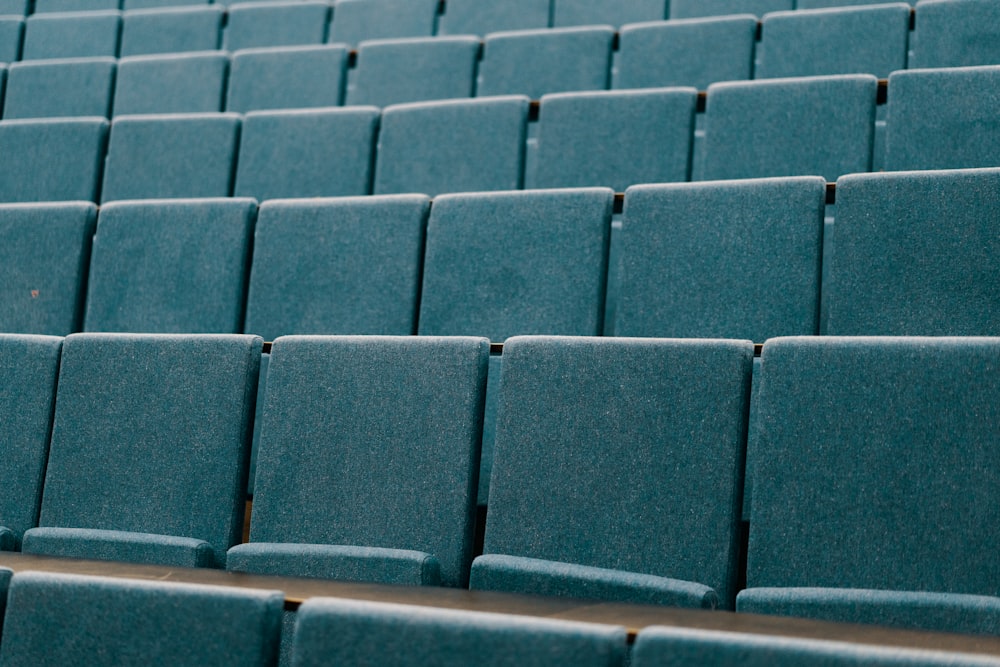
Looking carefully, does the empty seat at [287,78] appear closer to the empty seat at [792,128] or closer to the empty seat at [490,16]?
the empty seat at [490,16]

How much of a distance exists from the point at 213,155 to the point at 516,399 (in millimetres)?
268

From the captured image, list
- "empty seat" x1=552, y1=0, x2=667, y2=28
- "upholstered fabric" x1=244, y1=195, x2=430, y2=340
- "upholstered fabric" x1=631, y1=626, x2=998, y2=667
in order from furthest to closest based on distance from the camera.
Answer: "empty seat" x1=552, y1=0, x2=667, y2=28
"upholstered fabric" x1=244, y1=195, x2=430, y2=340
"upholstered fabric" x1=631, y1=626, x2=998, y2=667

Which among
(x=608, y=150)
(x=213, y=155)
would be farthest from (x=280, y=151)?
(x=608, y=150)

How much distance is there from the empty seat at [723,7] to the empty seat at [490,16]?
0.08m

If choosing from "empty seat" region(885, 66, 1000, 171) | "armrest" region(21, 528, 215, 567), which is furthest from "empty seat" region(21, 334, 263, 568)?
"empty seat" region(885, 66, 1000, 171)

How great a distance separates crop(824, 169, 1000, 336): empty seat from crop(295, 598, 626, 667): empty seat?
0.17m

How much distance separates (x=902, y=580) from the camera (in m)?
0.22

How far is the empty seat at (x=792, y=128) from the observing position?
38 centimetres

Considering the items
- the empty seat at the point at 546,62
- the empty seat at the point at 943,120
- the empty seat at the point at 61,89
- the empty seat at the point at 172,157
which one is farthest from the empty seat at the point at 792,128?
the empty seat at the point at 61,89

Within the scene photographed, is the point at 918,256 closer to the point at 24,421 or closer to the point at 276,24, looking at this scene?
the point at 24,421

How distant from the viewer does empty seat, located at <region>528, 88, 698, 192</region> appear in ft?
1.35

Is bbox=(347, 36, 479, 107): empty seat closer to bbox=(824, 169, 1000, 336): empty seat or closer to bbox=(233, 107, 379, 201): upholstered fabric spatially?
bbox=(233, 107, 379, 201): upholstered fabric

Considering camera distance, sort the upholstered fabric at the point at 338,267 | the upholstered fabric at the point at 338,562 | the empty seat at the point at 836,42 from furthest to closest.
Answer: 1. the empty seat at the point at 836,42
2. the upholstered fabric at the point at 338,267
3. the upholstered fabric at the point at 338,562

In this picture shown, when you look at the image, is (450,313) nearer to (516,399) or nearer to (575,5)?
(516,399)
